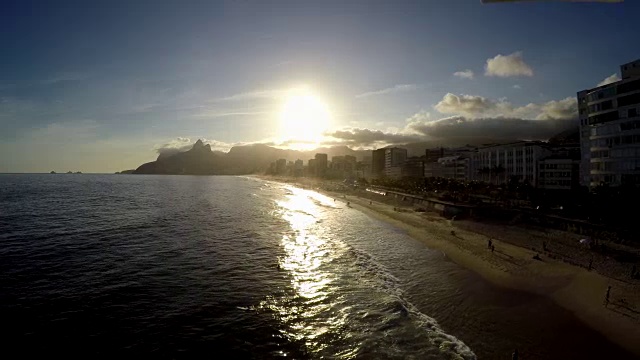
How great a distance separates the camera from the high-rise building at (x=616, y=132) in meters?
63.9

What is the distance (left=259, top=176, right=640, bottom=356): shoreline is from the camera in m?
21.9

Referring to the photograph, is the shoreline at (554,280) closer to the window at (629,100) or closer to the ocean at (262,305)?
the ocean at (262,305)

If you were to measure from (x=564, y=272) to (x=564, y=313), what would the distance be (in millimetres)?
9367

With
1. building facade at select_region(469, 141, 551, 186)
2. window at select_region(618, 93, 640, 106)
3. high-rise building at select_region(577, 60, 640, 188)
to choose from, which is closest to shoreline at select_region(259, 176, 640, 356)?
high-rise building at select_region(577, 60, 640, 188)

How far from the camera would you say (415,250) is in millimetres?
42844

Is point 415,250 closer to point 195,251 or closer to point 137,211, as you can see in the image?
point 195,251

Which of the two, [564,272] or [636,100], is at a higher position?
[636,100]

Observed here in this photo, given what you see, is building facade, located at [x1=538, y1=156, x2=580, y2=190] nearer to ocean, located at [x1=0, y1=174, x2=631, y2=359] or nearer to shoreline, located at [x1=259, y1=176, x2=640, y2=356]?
shoreline, located at [x1=259, y1=176, x2=640, y2=356]

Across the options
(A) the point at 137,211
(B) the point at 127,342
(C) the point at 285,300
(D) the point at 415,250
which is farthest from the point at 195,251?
(A) the point at 137,211

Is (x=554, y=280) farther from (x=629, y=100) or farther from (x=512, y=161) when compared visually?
(x=512, y=161)

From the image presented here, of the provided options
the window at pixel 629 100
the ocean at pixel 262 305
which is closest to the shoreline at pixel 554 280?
the ocean at pixel 262 305

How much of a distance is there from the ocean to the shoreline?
1202mm

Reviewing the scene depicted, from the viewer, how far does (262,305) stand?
81.5 ft

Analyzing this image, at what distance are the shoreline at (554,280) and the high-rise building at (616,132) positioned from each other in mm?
30236
